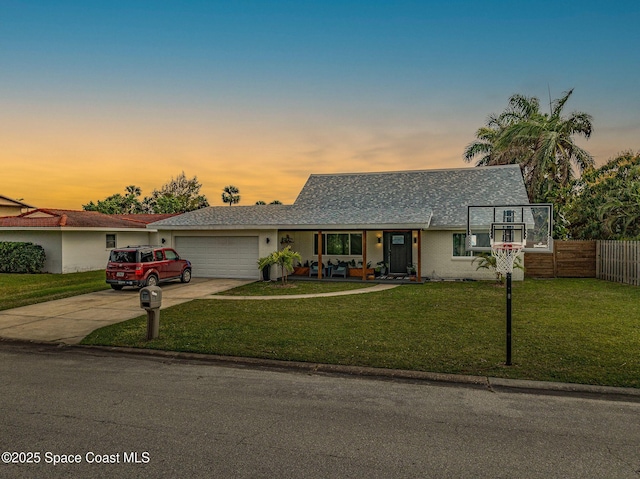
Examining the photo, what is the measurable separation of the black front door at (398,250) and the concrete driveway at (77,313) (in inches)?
323

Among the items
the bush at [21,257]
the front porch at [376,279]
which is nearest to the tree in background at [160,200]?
the bush at [21,257]

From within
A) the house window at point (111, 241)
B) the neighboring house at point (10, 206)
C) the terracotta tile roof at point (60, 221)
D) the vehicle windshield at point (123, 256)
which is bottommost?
the vehicle windshield at point (123, 256)

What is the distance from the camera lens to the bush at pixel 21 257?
2288 cm

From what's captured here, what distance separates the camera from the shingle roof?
756 inches

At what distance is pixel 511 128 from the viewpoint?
26.5 metres

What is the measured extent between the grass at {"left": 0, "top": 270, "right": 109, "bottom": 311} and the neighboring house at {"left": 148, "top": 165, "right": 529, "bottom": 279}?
4400mm

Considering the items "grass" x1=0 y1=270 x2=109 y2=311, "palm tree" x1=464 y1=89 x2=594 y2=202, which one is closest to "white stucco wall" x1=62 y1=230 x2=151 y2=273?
"grass" x1=0 y1=270 x2=109 y2=311

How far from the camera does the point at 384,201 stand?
2200 cm

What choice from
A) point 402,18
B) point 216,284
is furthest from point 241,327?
point 402,18

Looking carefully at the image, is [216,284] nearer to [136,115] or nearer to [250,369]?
[136,115]

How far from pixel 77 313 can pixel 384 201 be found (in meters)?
15.1

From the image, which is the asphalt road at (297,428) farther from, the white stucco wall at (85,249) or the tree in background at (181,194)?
the tree in background at (181,194)

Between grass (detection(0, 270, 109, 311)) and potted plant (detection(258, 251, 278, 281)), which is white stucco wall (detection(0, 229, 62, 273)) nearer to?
grass (detection(0, 270, 109, 311))

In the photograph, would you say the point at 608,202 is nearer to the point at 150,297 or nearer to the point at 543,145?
the point at 543,145
